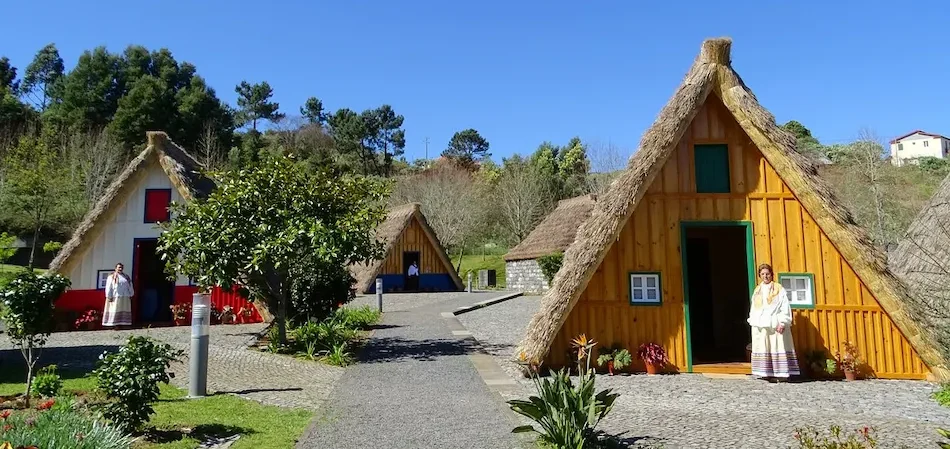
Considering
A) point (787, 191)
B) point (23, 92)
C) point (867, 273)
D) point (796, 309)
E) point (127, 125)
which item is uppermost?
point (23, 92)

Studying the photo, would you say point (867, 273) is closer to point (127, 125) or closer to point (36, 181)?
point (36, 181)

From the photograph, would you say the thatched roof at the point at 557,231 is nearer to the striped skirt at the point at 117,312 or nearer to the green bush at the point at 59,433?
the striped skirt at the point at 117,312

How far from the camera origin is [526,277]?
102ft

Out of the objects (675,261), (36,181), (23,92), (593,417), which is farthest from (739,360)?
(23,92)

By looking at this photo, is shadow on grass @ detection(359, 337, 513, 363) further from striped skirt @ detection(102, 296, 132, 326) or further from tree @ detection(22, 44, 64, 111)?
tree @ detection(22, 44, 64, 111)

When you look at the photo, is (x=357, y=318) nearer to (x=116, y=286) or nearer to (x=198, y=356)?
(x=116, y=286)

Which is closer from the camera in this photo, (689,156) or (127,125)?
(689,156)

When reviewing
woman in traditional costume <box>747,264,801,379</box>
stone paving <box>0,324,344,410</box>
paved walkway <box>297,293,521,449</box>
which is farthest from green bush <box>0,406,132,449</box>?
woman in traditional costume <box>747,264,801,379</box>

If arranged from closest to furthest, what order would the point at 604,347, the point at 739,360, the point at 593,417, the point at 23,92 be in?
the point at 593,417 < the point at 604,347 < the point at 739,360 < the point at 23,92

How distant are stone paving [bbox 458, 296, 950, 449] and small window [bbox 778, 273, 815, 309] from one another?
4.25ft

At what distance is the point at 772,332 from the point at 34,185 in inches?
1076

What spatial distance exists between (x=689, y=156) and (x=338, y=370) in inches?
287

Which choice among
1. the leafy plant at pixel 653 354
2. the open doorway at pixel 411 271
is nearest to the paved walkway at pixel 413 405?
the leafy plant at pixel 653 354

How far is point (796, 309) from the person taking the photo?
9.55 meters
